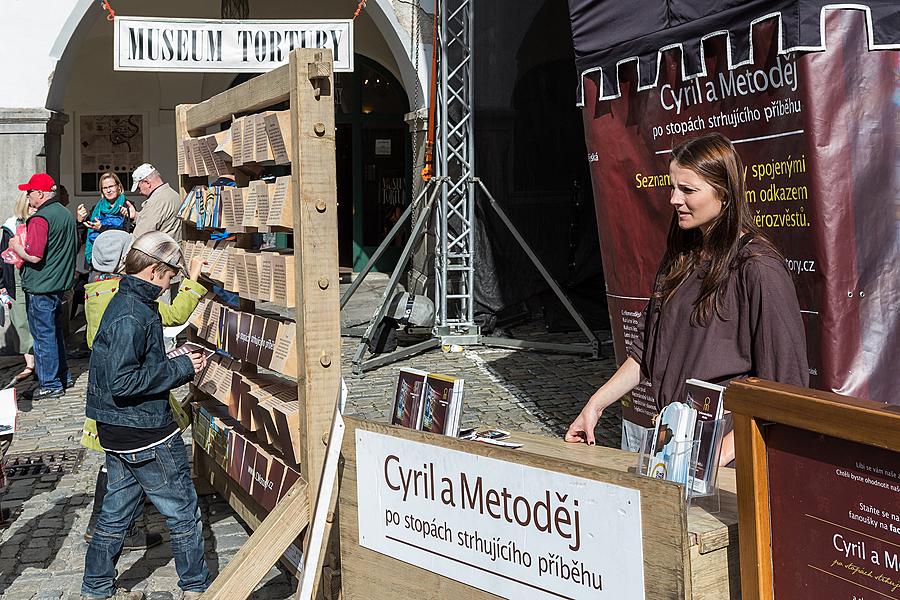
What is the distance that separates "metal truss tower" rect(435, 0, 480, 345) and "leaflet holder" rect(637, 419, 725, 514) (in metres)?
7.51

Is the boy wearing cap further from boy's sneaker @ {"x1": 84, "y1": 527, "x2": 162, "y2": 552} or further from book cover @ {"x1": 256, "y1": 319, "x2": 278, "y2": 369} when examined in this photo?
boy's sneaker @ {"x1": 84, "y1": 527, "x2": 162, "y2": 552}

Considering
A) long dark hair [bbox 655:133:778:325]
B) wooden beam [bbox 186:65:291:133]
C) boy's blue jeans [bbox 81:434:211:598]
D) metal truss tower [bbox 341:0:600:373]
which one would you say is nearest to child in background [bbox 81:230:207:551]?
boy's blue jeans [bbox 81:434:211:598]

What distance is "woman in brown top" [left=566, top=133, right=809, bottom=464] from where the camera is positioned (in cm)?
250

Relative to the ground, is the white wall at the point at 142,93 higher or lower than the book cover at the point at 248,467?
higher

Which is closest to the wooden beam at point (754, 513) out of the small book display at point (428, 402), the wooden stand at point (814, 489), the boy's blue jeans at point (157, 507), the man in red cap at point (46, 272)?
the wooden stand at point (814, 489)

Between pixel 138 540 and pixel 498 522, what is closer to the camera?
pixel 498 522

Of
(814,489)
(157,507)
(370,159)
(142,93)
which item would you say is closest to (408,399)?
(814,489)

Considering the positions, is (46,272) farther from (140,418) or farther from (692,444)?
(692,444)

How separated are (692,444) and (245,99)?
2.58m

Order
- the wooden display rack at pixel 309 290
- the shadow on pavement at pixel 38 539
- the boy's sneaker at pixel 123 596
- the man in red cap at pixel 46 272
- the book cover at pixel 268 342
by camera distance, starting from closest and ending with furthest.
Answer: the wooden display rack at pixel 309 290
the book cover at pixel 268 342
the boy's sneaker at pixel 123 596
the shadow on pavement at pixel 38 539
the man in red cap at pixel 46 272

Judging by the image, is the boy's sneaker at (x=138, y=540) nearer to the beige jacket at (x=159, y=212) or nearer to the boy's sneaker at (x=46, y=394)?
the beige jacket at (x=159, y=212)

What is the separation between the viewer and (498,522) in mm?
2205

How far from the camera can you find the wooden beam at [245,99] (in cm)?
359

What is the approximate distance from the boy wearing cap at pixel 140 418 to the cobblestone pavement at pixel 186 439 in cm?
41
